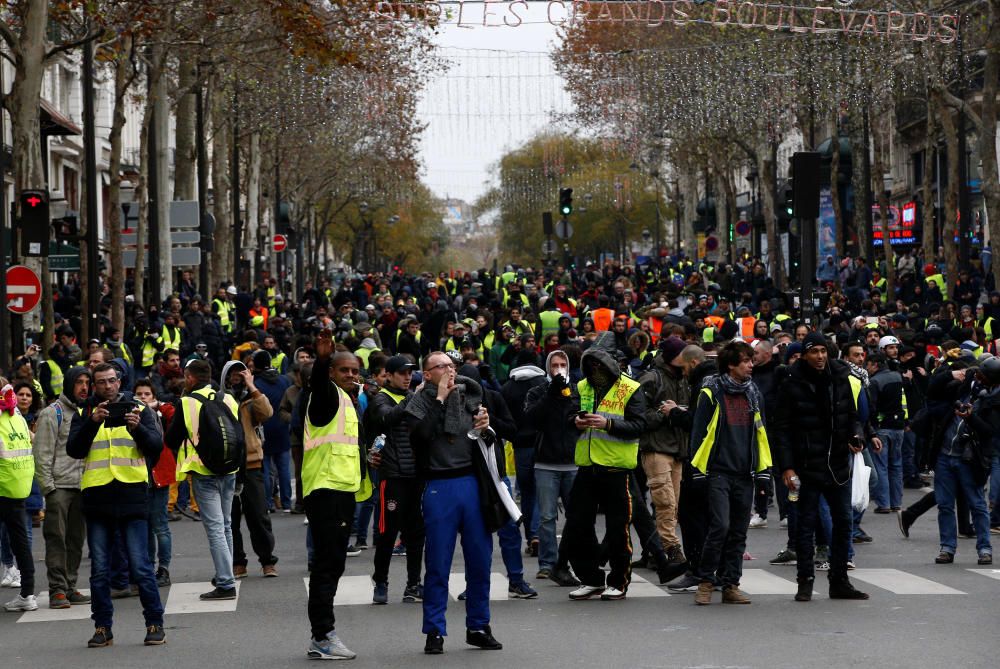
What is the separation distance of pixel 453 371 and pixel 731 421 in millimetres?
2276

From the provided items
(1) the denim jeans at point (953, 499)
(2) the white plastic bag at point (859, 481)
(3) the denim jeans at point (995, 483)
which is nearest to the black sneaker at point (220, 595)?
(2) the white plastic bag at point (859, 481)

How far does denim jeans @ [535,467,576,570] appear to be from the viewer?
13.2 m

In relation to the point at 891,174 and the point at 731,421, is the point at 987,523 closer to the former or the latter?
the point at 731,421

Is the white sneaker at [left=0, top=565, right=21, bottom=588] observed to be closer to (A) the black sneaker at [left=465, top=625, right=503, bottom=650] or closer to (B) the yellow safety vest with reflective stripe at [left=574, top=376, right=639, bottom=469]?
(B) the yellow safety vest with reflective stripe at [left=574, top=376, right=639, bottom=469]

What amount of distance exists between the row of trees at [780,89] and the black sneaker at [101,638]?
21650 mm

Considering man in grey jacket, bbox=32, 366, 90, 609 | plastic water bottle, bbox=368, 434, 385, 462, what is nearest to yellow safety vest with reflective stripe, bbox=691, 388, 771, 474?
plastic water bottle, bbox=368, 434, 385, 462

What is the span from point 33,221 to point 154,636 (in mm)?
12747

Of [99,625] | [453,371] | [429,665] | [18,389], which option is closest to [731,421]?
[453,371]

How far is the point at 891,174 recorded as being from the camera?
66062mm

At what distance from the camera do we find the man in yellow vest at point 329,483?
385 inches

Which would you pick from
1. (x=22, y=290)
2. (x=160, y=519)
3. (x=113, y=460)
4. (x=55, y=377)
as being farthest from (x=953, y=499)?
(x=22, y=290)

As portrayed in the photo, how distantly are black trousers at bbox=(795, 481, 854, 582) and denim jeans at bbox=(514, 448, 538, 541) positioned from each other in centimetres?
309

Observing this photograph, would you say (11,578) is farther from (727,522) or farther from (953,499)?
(953,499)

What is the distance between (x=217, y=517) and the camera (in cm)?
1234
